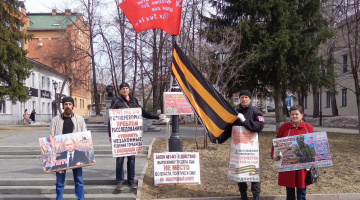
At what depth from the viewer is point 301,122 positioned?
5.82 metres

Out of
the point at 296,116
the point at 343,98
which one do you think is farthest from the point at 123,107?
the point at 343,98

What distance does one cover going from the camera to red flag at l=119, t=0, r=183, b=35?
26.7ft

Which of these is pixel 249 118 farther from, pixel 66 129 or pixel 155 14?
pixel 155 14

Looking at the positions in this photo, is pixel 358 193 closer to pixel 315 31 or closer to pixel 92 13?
pixel 315 31

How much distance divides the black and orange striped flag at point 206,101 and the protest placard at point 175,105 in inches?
47.3

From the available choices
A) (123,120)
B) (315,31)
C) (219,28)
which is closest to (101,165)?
(123,120)

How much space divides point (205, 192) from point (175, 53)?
2.97 meters

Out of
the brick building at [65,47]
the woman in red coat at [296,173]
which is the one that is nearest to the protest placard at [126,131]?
the woman in red coat at [296,173]

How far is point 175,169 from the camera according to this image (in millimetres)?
7516

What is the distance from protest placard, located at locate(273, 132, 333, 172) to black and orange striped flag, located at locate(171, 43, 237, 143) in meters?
1.23

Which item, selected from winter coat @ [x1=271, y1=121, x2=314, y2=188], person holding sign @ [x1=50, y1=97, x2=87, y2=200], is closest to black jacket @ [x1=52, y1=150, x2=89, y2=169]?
person holding sign @ [x1=50, y1=97, x2=87, y2=200]

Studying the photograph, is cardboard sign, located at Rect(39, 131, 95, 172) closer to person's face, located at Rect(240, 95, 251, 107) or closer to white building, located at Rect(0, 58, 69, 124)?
person's face, located at Rect(240, 95, 251, 107)

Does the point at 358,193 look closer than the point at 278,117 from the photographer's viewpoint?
Yes

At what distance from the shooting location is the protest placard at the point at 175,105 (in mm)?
8516
